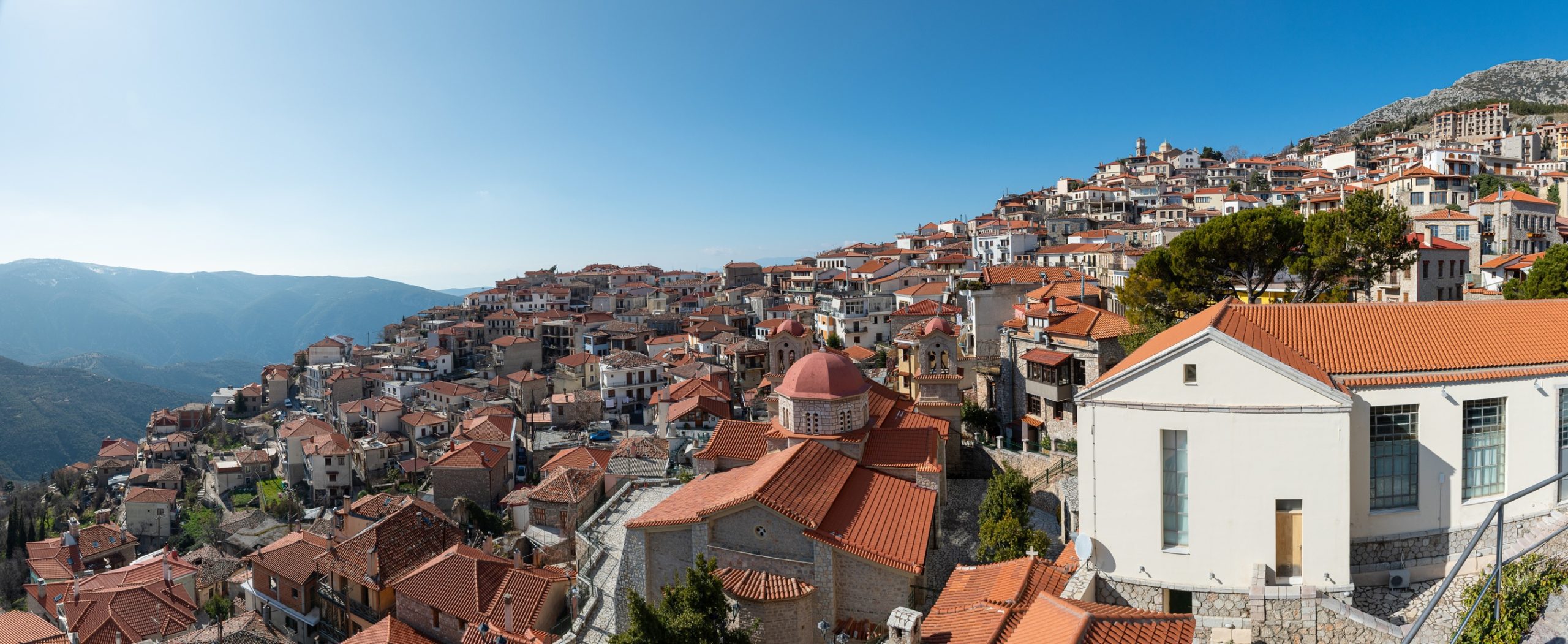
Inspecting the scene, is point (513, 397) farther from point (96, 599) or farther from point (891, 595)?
point (891, 595)

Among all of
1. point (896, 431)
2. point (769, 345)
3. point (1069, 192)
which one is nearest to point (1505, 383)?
point (896, 431)

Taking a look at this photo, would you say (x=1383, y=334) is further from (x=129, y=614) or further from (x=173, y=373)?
(x=173, y=373)

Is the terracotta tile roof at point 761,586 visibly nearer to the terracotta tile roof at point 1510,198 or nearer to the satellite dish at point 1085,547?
the satellite dish at point 1085,547

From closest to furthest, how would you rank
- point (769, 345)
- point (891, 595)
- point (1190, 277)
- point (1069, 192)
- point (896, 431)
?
point (891, 595) → point (896, 431) → point (1190, 277) → point (769, 345) → point (1069, 192)

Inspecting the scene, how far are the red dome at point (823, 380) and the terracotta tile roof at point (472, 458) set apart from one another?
20196mm

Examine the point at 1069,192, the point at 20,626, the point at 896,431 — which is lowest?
the point at 20,626

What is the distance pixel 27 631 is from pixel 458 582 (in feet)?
49.9

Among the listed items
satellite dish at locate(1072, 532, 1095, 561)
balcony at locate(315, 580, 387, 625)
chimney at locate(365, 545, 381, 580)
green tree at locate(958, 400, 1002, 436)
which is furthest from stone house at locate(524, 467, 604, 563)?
satellite dish at locate(1072, 532, 1095, 561)

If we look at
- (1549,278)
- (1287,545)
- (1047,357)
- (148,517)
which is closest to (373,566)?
(1047,357)

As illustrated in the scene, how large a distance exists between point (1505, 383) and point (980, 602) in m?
7.56

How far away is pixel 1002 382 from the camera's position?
83.5ft

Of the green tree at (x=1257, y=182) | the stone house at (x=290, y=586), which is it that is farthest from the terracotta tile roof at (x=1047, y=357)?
the green tree at (x=1257, y=182)

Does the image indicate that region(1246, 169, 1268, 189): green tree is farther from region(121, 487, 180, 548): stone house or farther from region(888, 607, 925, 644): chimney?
region(121, 487, 180, 548): stone house

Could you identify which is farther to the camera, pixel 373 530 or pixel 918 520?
pixel 373 530
